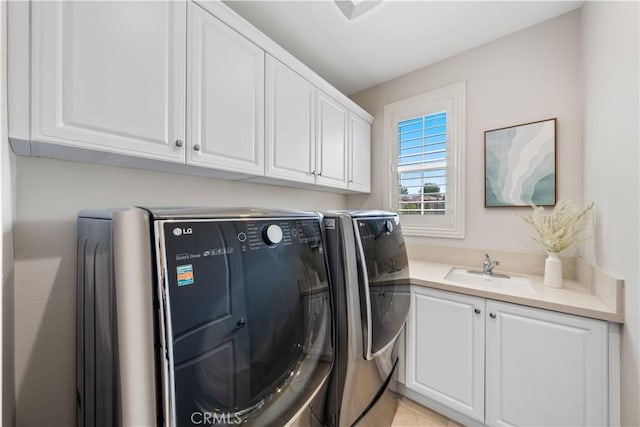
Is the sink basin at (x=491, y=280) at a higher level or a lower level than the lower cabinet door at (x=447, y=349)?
higher

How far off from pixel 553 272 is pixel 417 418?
127 centimetres

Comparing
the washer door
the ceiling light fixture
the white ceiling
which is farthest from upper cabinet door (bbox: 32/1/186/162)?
the ceiling light fixture

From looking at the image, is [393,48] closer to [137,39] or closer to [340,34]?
[340,34]

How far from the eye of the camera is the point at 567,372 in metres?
1.26

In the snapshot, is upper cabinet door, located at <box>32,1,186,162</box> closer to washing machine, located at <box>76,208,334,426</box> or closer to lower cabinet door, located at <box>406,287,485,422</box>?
washing machine, located at <box>76,208,334,426</box>

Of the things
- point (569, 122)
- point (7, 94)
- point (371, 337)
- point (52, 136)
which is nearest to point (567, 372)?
point (371, 337)

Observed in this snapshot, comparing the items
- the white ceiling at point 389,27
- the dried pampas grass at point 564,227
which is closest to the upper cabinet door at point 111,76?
the white ceiling at point 389,27

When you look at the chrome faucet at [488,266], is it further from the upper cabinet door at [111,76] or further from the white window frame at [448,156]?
the upper cabinet door at [111,76]

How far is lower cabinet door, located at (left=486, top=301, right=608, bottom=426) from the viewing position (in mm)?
1202

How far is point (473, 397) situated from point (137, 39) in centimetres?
248

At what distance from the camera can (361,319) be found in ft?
→ 3.55

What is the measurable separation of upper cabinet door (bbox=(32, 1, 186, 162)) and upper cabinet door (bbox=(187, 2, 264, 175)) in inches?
2.3

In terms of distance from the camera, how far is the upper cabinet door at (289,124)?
5.11ft

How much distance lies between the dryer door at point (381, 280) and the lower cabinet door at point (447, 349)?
0.66ft
